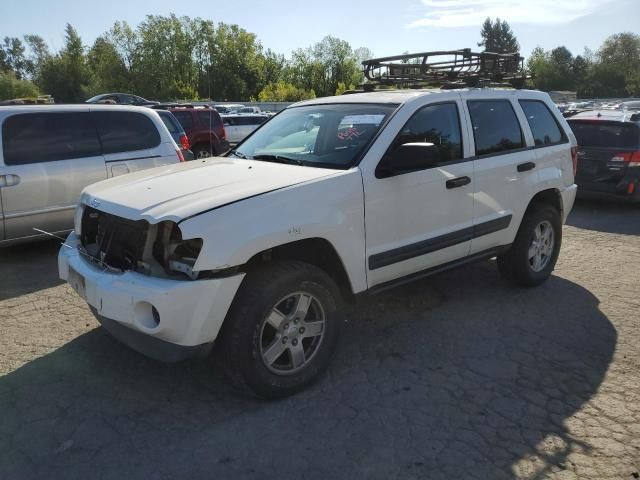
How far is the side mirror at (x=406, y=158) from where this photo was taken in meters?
3.61

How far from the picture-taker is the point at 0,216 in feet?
18.7

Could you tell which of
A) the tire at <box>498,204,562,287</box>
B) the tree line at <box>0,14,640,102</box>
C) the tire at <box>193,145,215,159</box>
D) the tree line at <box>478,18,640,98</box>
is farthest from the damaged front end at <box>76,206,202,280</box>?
the tree line at <box>478,18,640,98</box>

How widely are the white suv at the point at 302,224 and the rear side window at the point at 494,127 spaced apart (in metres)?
0.02

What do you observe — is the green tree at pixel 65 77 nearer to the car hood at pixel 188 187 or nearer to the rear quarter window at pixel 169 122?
the rear quarter window at pixel 169 122

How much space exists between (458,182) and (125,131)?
14.4ft

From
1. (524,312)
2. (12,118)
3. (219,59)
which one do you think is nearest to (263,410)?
(524,312)

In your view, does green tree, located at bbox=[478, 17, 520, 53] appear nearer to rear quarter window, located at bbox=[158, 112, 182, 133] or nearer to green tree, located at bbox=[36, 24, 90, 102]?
green tree, located at bbox=[36, 24, 90, 102]

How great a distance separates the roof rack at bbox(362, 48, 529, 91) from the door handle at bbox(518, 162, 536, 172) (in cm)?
81

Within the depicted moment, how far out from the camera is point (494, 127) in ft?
15.3

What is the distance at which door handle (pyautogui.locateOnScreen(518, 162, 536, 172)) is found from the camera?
15.6 ft

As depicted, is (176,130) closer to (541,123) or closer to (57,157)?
(57,157)

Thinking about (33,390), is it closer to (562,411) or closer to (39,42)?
(562,411)

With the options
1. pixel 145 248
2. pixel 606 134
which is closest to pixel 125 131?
pixel 145 248

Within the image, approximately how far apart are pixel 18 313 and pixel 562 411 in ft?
14.0
